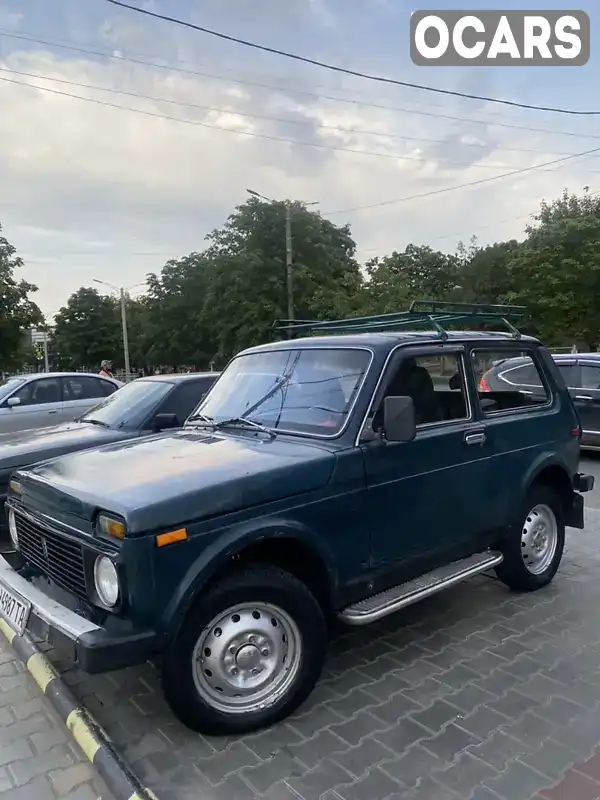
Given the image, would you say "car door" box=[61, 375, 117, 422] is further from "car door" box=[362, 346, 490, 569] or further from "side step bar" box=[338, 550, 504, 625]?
"side step bar" box=[338, 550, 504, 625]

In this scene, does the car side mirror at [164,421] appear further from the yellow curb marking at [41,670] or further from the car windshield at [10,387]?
the car windshield at [10,387]

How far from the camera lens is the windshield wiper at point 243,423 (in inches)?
148

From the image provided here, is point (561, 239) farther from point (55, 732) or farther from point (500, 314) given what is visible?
point (55, 732)

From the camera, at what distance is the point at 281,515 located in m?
3.11

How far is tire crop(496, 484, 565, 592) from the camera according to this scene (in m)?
4.63

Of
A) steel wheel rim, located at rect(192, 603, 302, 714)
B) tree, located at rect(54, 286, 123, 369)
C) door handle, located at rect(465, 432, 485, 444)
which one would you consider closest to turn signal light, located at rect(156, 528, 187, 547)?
steel wheel rim, located at rect(192, 603, 302, 714)

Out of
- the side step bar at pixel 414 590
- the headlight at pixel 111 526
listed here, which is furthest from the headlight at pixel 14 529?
the side step bar at pixel 414 590

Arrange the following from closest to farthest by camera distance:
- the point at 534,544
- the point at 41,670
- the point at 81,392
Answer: the point at 41,670
the point at 534,544
the point at 81,392

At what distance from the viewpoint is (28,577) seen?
11.4 ft

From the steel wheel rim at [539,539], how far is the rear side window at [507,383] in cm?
87

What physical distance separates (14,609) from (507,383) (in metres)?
4.55

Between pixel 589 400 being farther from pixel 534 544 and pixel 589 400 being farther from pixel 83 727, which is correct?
pixel 83 727

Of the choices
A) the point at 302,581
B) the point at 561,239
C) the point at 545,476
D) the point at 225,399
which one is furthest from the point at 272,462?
the point at 561,239

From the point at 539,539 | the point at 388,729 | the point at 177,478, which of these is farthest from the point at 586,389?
the point at 177,478
